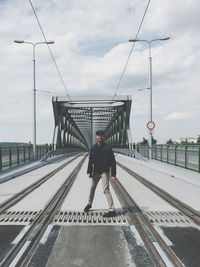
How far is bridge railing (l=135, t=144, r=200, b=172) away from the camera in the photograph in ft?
38.7

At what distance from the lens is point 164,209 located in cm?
610

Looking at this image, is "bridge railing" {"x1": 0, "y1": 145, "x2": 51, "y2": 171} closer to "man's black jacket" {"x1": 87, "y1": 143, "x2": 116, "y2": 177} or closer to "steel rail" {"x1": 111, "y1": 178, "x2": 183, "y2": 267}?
"steel rail" {"x1": 111, "y1": 178, "x2": 183, "y2": 267}

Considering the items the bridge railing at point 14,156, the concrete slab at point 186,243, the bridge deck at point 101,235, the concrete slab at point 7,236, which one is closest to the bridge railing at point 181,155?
the bridge deck at point 101,235

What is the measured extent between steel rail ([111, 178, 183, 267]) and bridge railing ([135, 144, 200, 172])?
573cm

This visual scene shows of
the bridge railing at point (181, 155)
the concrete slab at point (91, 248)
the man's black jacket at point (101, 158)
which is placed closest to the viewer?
→ the concrete slab at point (91, 248)

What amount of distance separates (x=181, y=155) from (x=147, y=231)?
9.80 m

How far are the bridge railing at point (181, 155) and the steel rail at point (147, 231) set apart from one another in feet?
18.8

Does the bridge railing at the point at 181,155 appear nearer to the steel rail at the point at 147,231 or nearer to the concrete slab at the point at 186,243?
the steel rail at the point at 147,231

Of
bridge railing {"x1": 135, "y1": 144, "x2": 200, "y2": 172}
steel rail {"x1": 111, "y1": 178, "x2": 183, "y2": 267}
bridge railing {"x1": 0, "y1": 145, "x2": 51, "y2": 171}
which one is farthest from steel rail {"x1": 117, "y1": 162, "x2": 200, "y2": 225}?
bridge railing {"x1": 0, "y1": 145, "x2": 51, "y2": 171}

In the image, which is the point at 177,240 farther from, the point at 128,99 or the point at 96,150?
the point at 128,99

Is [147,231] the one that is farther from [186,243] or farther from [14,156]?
[14,156]

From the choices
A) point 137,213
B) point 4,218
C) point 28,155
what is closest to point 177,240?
point 137,213

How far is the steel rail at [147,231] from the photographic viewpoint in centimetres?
349

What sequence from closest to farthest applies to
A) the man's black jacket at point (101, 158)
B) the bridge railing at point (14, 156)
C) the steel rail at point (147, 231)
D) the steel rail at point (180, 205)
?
the steel rail at point (147, 231)
the steel rail at point (180, 205)
the man's black jacket at point (101, 158)
the bridge railing at point (14, 156)
